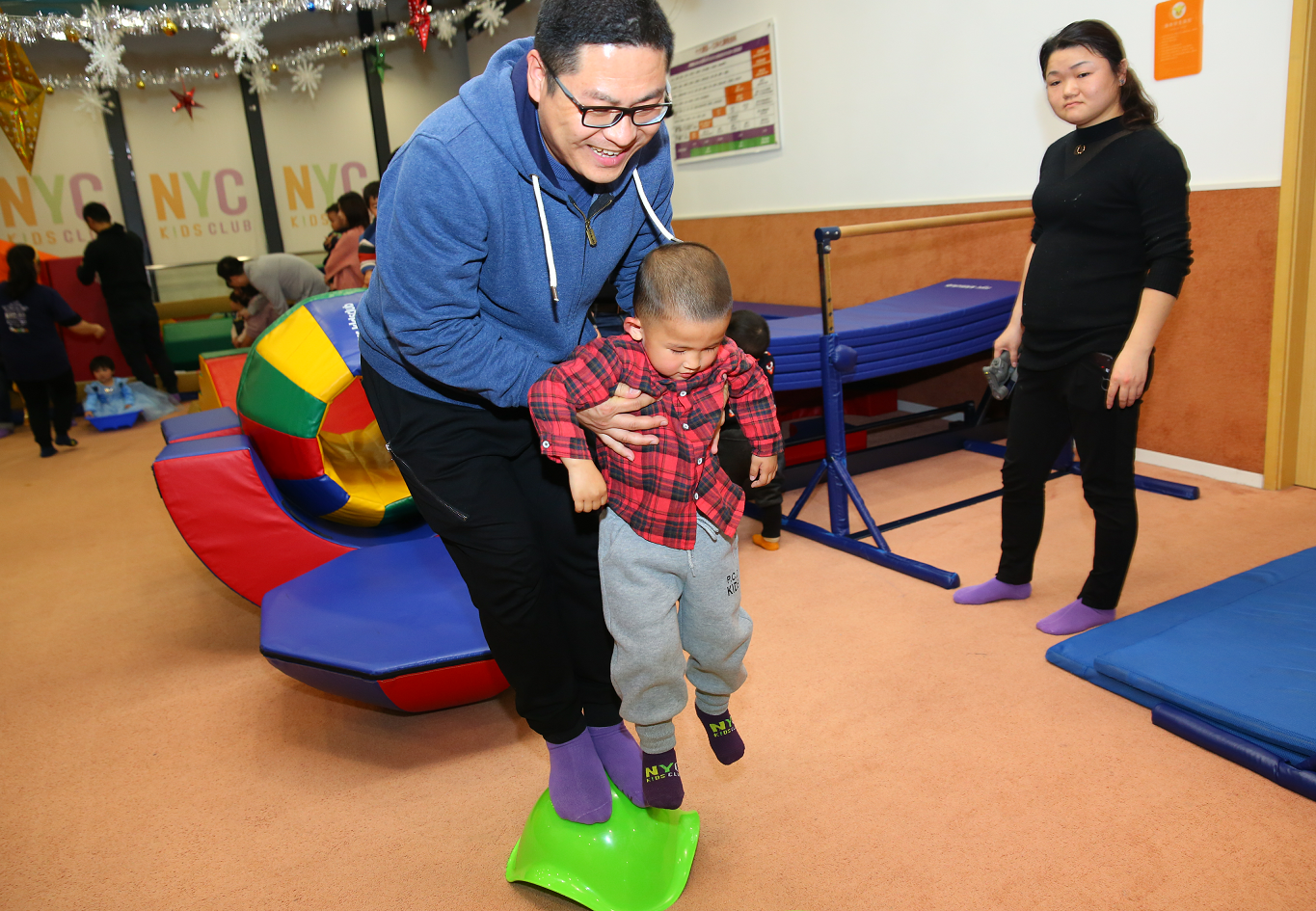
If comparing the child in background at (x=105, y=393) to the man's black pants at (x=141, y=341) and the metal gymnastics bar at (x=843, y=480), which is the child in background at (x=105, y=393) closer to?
the man's black pants at (x=141, y=341)

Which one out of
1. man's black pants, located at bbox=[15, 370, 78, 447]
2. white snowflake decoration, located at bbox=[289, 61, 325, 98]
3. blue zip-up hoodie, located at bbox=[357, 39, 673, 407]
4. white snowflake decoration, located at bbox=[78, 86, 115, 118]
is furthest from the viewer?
white snowflake decoration, located at bbox=[289, 61, 325, 98]

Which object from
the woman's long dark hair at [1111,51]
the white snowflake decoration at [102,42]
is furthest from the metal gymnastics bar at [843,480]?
the white snowflake decoration at [102,42]

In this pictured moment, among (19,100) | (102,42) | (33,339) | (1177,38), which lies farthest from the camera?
(19,100)

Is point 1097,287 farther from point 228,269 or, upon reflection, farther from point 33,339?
point 33,339

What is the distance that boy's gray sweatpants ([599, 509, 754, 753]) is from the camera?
126 centimetres

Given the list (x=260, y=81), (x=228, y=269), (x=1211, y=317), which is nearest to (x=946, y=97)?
(x=1211, y=317)

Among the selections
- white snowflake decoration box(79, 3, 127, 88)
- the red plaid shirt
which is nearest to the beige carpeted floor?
the red plaid shirt

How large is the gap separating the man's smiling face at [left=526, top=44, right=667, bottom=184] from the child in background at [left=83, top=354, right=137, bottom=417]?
6.31m

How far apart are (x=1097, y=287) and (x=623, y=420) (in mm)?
1361

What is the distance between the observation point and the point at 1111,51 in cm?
185

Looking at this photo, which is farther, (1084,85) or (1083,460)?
(1083,460)

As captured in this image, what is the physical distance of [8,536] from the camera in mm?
3893

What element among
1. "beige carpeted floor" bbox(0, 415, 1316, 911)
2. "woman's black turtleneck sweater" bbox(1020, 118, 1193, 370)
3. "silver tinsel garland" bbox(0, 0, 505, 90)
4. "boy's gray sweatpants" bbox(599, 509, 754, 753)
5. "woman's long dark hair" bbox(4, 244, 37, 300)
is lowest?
"beige carpeted floor" bbox(0, 415, 1316, 911)

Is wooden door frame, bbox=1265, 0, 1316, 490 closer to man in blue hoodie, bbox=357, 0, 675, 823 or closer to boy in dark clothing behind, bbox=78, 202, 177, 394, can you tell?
man in blue hoodie, bbox=357, 0, 675, 823
